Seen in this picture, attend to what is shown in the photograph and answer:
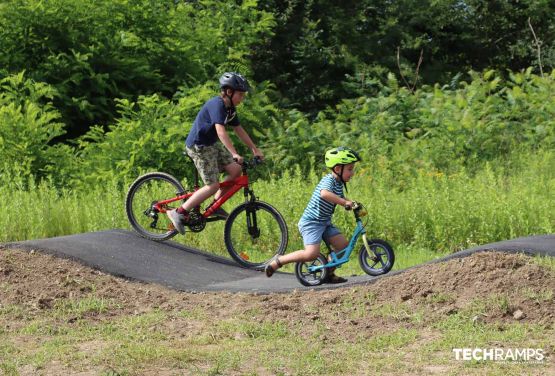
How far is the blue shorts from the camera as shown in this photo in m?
8.74

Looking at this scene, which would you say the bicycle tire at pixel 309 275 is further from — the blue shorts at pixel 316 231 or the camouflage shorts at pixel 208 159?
the camouflage shorts at pixel 208 159

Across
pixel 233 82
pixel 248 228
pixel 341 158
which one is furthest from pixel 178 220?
pixel 341 158

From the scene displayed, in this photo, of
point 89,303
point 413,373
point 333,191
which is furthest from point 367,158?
point 413,373

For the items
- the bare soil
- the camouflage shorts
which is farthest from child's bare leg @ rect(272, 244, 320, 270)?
the camouflage shorts

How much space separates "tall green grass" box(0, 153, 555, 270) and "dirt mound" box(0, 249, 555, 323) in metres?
2.22

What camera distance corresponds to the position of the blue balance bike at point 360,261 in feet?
28.7

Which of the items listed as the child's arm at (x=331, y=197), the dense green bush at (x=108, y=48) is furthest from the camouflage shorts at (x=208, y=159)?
the dense green bush at (x=108, y=48)

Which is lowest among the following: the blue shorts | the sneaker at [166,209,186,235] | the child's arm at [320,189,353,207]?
the blue shorts

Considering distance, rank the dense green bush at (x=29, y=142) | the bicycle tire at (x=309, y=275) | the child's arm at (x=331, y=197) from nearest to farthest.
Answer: the child's arm at (x=331, y=197) < the bicycle tire at (x=309, y=275) < the dense green bush at (x=29, y=142)

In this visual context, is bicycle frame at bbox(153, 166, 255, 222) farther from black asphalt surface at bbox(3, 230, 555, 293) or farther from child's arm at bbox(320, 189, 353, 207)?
child's arm at bbox(320, 189, 353, 207)

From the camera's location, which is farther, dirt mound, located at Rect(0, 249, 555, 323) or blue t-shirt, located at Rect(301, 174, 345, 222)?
blue t-shirt, located at Rect(301, 174, 345, 222)

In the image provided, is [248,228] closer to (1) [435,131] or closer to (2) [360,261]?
(2) [360,261]

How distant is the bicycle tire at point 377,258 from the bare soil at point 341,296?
391mm

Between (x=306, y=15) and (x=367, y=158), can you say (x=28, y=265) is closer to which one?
(x=367, y=158)
